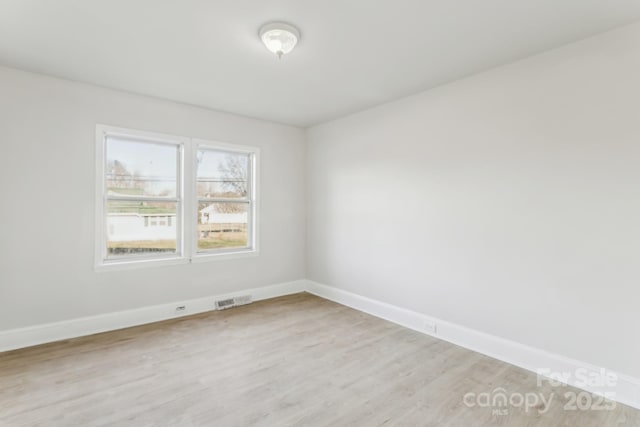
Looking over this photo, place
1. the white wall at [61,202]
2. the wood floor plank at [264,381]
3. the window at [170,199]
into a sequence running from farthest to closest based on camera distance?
the window at [170,199] < the white wall at [61,202] < the wood floor plank at [264,381]

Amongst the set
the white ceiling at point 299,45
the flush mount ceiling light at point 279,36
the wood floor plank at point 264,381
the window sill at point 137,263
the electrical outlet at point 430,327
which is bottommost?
the wood floor plank at point 264,381

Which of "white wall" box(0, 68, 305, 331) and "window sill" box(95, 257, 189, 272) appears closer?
"white wall" box(0, 68, 305, 331)

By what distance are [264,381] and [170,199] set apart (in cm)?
254

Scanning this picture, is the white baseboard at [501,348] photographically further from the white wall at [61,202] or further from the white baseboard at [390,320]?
the white wall at [61,202]

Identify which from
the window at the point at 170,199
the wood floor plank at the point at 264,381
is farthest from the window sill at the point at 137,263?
the wood floor plank at the point at 264,381

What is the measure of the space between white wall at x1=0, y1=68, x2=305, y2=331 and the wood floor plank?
1.42ft

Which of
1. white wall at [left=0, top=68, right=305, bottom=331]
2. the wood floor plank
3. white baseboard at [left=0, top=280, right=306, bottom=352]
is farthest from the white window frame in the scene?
the wood floor plank

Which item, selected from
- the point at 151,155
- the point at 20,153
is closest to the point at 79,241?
the point at 20,153

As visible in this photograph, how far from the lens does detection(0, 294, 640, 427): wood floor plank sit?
6.70ft

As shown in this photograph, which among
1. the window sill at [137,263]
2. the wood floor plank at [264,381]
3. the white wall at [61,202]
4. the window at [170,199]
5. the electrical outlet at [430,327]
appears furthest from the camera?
the window at [170,199]

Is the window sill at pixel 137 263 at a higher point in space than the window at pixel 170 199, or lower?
lower

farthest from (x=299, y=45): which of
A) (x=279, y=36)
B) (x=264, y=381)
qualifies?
(x=264, y=381)

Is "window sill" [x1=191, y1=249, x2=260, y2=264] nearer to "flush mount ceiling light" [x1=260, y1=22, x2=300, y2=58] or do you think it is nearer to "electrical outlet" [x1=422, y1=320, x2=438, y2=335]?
"electrical outlet" [x1=422, y1=320, x2=438, y2=335]

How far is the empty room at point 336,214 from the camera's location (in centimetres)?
219
